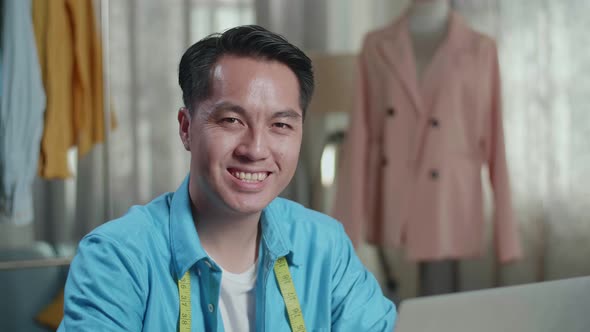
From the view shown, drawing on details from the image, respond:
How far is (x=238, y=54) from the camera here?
1.35 metres

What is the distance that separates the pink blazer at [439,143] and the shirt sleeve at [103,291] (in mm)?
1954

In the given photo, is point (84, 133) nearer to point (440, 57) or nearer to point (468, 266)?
point (440, 57)

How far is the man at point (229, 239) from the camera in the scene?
1.26 metres

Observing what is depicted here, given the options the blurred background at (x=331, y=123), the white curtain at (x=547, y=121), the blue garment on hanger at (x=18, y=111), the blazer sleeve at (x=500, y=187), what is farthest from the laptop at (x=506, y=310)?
the white curtain at (x=547, y=121)

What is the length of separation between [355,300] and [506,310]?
1.92 ft

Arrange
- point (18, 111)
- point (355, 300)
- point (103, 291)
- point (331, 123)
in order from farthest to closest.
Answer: point (331, 123), point (18, 111), point (355, 300), point (103, 291)

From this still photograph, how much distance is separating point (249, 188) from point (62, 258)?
1719 millimetres

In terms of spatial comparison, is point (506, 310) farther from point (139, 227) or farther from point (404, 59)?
point (404, 59)

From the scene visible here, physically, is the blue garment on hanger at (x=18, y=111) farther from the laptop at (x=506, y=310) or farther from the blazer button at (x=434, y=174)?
the laptop at (x=506, y=310)

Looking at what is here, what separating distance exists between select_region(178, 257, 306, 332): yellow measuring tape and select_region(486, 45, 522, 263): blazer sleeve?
74.5 inches

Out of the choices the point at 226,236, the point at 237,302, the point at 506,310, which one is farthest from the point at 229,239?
the point at 506,310

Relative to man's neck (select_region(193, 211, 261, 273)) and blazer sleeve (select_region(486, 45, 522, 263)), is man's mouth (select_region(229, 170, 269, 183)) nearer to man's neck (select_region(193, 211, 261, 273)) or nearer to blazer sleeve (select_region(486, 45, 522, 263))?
man's neck (select_region(193, 211, 261, 273))

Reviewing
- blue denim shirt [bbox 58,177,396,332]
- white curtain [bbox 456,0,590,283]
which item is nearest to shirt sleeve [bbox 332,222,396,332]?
blue denim shirt [bbox 58,177,396,332]

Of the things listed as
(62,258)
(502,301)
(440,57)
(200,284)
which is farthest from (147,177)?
(502,301)
